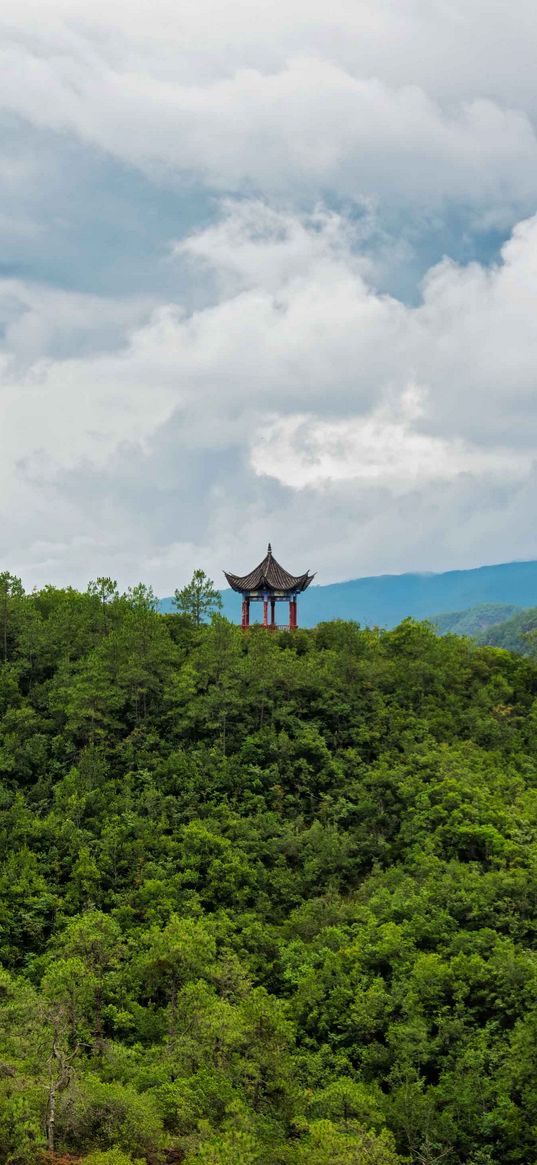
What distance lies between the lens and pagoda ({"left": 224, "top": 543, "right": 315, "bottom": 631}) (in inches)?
1989

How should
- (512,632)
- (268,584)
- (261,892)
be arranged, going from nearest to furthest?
(261,892) < (268,584) < (512,632)

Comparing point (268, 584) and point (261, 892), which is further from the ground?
point (268, 584)

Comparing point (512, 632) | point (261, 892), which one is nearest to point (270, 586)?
point (261, 892)

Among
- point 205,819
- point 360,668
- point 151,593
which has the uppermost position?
point 151,593

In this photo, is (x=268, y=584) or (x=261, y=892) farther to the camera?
(x=268, y=584)

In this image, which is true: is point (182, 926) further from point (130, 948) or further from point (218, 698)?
point (218, 698)

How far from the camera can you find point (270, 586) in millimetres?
50344

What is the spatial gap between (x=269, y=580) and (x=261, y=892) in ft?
75.4

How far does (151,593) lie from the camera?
43.2m

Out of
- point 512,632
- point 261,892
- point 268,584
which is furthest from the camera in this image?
point 512,632

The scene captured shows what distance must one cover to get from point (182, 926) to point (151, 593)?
2102 centimetres

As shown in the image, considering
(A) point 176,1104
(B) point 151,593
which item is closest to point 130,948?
(A) point 176,1104

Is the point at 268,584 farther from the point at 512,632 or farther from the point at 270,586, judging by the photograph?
the point at 512,632

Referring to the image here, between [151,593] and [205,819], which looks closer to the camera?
[205,819]
